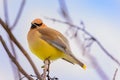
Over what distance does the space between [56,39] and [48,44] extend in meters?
0.07

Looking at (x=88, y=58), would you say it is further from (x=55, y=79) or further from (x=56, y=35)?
(x=56, y=35)

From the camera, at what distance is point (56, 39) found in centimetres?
236

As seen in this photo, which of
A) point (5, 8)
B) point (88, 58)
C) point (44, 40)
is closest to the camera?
point (5, 8)

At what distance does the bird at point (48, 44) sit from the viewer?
219cm

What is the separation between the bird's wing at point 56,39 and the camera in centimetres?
227

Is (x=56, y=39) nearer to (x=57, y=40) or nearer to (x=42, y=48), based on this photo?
(x=57, y=40)

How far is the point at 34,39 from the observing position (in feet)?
7.75

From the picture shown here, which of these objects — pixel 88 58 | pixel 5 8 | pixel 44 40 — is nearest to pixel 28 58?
pixel 5 8

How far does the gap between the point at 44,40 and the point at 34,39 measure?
3.2 inches

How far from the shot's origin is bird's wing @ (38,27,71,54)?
227 cm

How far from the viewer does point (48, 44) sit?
92.2 inches

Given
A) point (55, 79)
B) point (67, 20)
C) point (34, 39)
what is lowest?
point (55, 79)

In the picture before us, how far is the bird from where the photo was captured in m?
2.19

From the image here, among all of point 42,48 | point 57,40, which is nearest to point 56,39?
point 57,40
